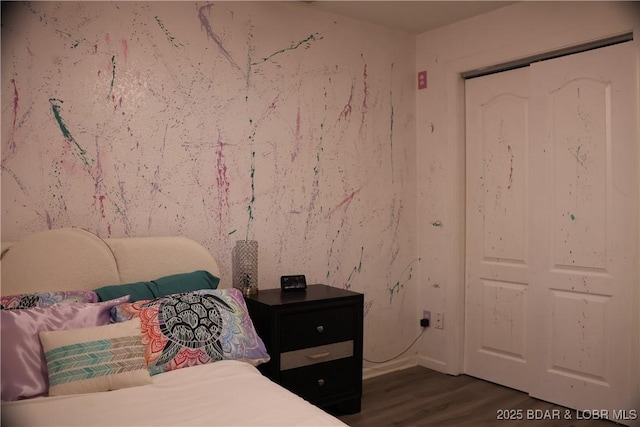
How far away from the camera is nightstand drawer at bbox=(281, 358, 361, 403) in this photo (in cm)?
271

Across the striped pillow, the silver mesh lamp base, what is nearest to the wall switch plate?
the silver mesh lamp base

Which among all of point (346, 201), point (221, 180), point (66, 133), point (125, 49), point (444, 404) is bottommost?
point (444, 404)

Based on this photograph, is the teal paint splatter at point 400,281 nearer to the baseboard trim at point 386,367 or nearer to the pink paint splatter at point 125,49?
the baseboard trim at point 386,367

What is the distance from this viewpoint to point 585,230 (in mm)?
2984

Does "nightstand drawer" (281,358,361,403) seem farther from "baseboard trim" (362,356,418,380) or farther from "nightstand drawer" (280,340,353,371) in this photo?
"baseboard trim" (362,356,418,380)

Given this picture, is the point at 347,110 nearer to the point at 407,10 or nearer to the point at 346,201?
the point at 346,201

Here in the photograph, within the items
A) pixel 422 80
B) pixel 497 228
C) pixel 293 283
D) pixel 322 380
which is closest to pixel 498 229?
pixel 497 228

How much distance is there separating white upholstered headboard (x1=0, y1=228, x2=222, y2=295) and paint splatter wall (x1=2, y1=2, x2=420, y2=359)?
163mm

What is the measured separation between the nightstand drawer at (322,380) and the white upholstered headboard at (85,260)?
0.78 m

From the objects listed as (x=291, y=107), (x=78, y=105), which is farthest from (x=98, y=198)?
(x=291, y=107)

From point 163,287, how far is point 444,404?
1852 millimetres

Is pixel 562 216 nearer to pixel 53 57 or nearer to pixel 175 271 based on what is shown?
pixel 175 271

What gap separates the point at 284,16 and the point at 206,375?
2273mm

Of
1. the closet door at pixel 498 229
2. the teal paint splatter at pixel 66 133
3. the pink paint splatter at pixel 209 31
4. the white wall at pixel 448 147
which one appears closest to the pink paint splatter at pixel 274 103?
the pink paint splatter at pixel 209 31
